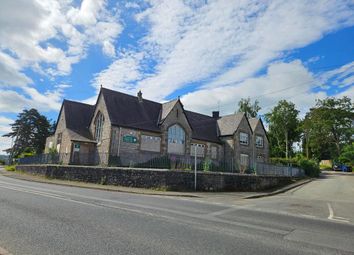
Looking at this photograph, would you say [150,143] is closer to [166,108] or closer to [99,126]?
[166,108]

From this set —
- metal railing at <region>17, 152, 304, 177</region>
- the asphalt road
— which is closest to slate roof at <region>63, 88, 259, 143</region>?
metal railing at <region>17, 152, 304, 177</region>

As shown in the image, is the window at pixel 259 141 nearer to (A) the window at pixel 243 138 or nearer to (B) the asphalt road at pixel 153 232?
(A) the window at pixel 243 138

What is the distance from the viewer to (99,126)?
108 ft

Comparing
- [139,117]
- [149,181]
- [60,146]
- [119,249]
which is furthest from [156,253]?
[60,146]

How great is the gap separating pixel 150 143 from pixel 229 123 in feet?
49.3

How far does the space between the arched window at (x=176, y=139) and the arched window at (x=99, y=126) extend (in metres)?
7.75

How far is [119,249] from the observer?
528cm

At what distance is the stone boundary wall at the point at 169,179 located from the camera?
19094mm

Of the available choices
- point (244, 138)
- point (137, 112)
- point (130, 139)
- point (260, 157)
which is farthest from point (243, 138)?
point (130, 139)

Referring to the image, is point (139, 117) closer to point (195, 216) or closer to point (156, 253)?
point (195, 216)

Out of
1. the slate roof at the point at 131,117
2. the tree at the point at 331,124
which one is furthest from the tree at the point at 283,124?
the slate roof at the point at 131,117

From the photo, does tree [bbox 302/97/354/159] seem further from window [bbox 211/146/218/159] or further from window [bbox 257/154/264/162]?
window [bbox 211/146/218/159]

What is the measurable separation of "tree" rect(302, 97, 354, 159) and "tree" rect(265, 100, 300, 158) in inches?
114

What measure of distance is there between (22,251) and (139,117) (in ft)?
94.0
